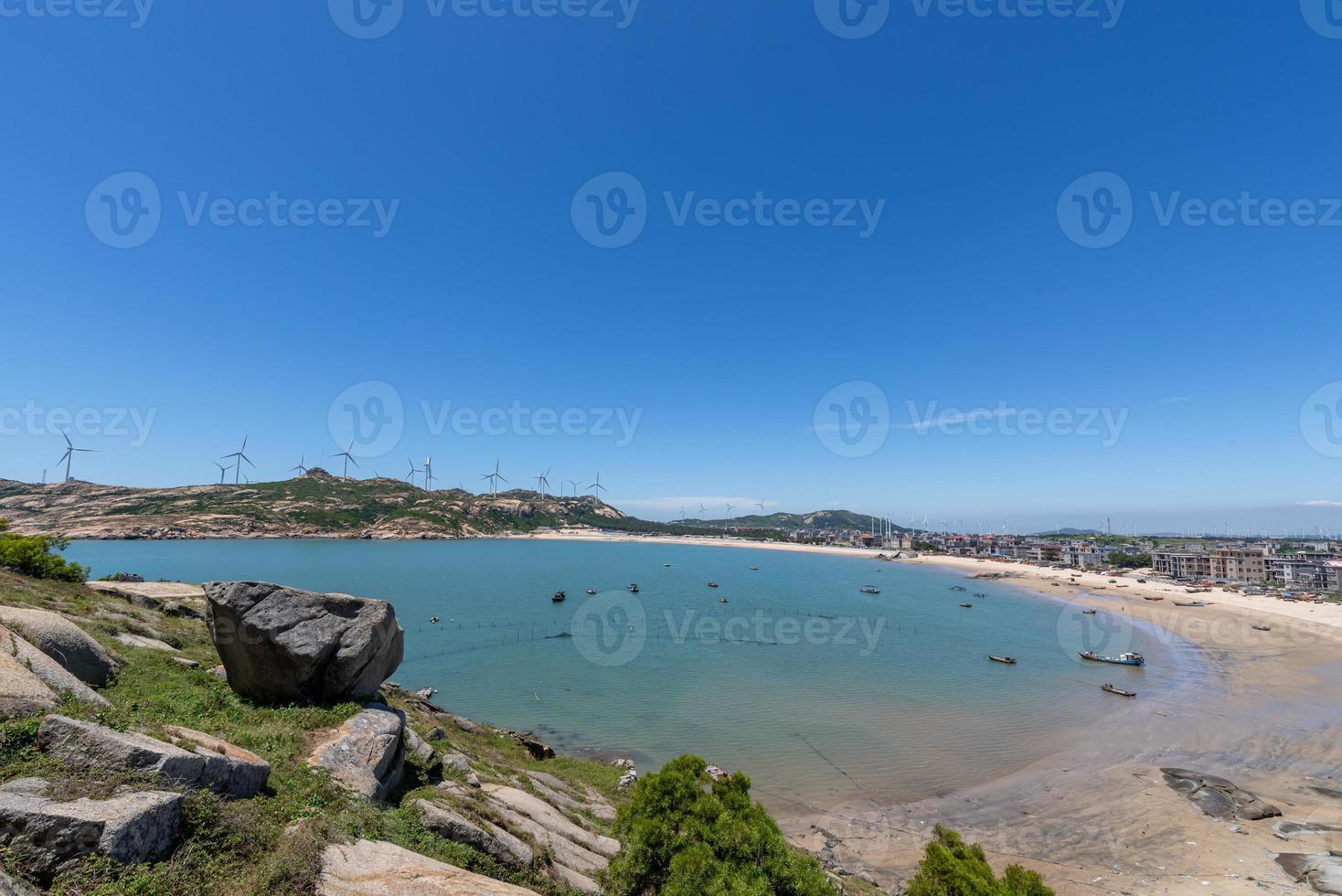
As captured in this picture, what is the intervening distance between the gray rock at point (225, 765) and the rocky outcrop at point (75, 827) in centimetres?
158

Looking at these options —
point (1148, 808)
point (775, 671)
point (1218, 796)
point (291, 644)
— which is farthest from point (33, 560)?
point (1218, 796)

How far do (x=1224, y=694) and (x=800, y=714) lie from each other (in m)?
35.3

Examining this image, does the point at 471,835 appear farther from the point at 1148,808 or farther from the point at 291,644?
the point at 1148,808

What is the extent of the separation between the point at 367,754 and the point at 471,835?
10.5ft

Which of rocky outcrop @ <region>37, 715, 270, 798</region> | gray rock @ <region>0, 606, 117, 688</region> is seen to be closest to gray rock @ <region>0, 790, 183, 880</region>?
rocky outcrop @ <region>37, 715, 270, 798</region>

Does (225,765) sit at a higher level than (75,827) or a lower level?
lower

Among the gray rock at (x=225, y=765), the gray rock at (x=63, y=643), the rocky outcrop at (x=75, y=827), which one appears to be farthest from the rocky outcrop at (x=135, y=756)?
the gray rock at (x=63, y=643)

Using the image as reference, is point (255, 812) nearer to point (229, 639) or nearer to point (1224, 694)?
point (229, 639)

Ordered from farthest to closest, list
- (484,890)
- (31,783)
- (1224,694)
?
1. (1224,694)
2. (484,890)
3. (31,783)

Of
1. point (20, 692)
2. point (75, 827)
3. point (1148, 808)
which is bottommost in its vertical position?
point (1148, 808)

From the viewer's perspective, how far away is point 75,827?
239 inches

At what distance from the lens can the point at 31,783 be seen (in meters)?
6.51

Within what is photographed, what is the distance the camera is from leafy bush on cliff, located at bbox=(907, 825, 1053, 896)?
11.2 m

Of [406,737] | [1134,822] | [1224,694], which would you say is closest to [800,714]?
[1134,822]
